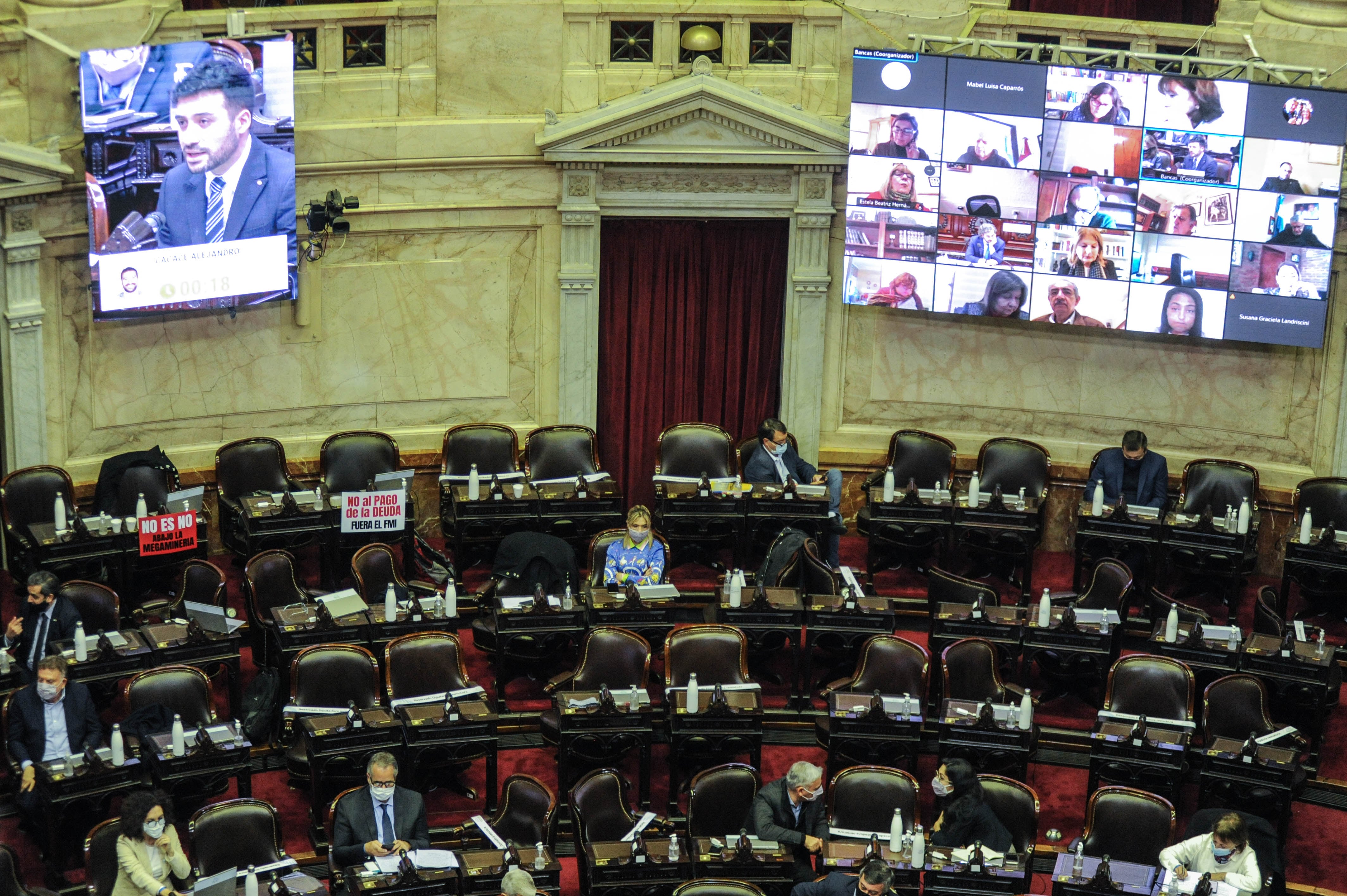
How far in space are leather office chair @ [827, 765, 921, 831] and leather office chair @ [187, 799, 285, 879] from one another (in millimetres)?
2952

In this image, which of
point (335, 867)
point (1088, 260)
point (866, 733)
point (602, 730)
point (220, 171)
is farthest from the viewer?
point (1088, 260)

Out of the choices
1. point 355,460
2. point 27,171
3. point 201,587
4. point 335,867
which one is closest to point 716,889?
point 335,867

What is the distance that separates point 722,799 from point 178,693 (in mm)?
3081

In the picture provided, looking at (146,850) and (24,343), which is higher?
(24,343)

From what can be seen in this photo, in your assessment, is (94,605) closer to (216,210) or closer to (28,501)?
(28,501)

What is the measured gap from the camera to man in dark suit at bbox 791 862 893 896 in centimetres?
916

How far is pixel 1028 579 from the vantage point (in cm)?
1290

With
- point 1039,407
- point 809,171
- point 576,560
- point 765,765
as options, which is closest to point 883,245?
point 809,171

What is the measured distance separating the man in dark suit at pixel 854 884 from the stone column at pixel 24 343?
6029 mm

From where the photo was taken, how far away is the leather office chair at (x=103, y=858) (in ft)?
30.7

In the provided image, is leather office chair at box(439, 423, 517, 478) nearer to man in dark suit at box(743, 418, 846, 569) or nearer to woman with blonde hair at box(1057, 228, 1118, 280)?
man in dark suit at box(743, 418, 846, 569)

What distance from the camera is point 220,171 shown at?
494 inches

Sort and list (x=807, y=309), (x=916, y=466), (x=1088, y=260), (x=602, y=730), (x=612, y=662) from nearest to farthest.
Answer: (x=602, y=730), (x=612, y=662), (x=1088, y=260), (x=916, y=466), (x=807, y=309)

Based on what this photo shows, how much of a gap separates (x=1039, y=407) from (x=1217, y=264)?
69.1 inches
